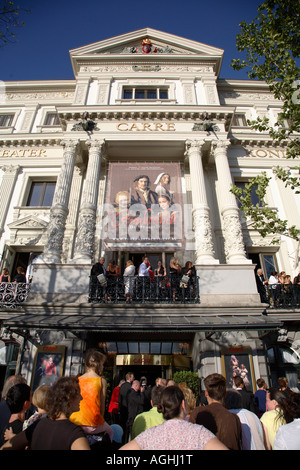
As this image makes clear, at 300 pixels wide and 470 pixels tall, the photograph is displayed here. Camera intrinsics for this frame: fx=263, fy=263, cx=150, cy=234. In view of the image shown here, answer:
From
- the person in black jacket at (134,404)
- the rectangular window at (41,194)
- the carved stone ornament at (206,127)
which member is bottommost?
the person in black jacket at (134,404)

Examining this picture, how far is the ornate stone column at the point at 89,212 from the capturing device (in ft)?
36.5

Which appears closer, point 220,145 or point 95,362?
point 95,362

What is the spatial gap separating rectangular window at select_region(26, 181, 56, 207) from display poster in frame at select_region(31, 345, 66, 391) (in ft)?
27.7

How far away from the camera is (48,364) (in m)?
9.04

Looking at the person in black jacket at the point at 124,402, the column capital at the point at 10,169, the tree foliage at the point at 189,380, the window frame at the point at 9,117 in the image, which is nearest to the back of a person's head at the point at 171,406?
the person in black jacket at the point at 124,402

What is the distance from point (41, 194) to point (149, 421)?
14.2m

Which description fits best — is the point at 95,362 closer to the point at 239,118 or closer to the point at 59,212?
the point at 59,212

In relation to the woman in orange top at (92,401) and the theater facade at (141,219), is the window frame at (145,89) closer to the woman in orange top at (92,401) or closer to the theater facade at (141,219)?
the theater facade at (141,219)

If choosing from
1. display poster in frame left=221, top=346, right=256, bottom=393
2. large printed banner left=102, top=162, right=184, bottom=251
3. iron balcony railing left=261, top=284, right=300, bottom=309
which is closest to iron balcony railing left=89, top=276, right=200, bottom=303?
large printed banner left=102, top=162, right=184, bottom=251

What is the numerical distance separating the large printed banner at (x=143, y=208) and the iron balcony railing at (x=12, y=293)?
147 inches

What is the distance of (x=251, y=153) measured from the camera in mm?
15961

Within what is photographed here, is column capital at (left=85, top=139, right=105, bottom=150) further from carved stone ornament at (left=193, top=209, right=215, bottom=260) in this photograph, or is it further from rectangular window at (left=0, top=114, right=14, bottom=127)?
rectangular window at (left=0, top=114, right=14, bottom=127)

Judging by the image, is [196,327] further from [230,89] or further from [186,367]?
[230,89]

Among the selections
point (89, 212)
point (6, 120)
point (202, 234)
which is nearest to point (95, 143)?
point (89, 212)
